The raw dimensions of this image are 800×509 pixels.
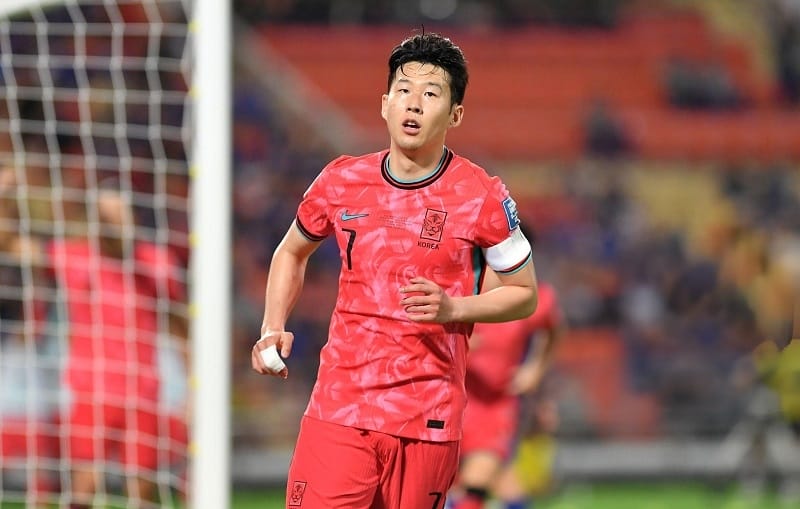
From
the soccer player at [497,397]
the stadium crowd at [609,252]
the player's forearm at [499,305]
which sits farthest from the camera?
the stadium crowd at [609,252]

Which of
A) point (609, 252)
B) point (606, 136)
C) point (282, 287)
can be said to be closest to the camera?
point (282, 287)

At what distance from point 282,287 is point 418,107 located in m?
0.67

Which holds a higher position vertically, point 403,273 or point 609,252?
point 609,252

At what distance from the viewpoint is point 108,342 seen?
7.07 metres

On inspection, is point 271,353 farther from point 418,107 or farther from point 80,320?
point 80,320

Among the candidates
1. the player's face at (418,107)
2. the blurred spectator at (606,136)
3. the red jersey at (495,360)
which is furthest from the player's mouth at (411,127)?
the blurred spectator at (606,136)

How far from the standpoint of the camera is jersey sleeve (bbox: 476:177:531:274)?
3.56m

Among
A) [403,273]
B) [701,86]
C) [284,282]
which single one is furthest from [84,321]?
[701,86]

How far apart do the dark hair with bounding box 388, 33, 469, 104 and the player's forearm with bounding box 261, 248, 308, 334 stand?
59 cm

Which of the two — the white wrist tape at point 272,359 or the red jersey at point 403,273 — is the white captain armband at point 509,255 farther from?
the white wrist tape at point 272,359

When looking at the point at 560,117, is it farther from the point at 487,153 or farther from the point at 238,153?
the point at 238,153

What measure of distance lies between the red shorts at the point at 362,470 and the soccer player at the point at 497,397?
2.95m

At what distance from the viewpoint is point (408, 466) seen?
11.9 ft

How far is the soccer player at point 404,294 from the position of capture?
3549 millimetres
